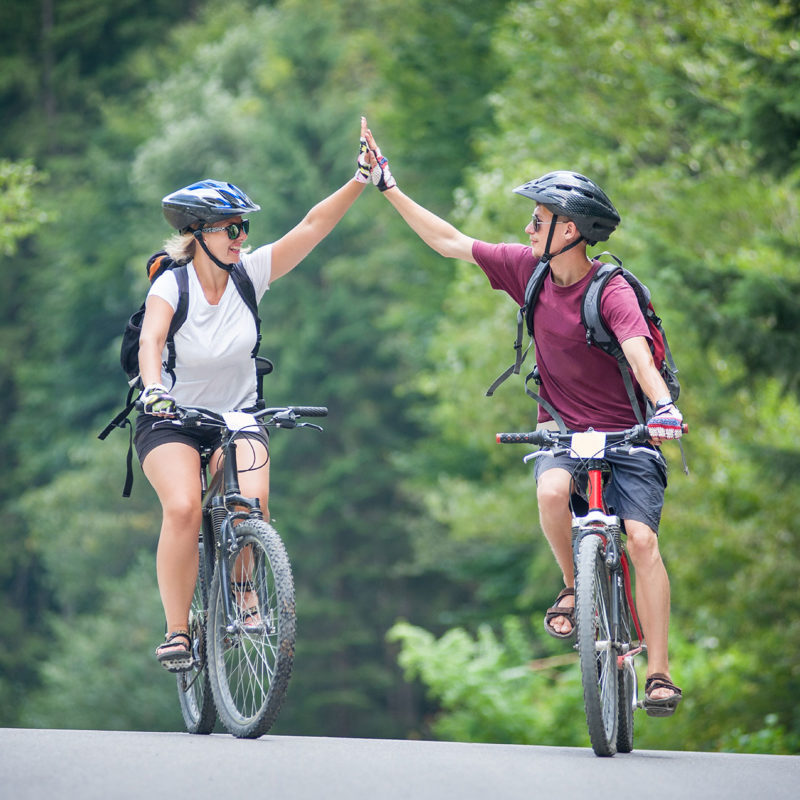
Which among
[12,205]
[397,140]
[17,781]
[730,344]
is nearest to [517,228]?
[12,205]

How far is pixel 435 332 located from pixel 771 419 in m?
14.0

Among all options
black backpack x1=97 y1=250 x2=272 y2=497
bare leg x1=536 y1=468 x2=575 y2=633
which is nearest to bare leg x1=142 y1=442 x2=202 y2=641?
black backpack x1=97 y1=250 x2=272 y2=497

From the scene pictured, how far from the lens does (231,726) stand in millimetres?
6062

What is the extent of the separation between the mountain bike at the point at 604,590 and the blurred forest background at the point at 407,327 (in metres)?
6.61

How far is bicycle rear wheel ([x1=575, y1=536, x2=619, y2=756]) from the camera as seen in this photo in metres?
5.51

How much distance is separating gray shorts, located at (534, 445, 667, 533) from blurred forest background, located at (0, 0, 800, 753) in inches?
254

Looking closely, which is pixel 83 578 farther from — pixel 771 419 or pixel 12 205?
pixel 771 419

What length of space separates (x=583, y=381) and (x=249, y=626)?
5.60 feet

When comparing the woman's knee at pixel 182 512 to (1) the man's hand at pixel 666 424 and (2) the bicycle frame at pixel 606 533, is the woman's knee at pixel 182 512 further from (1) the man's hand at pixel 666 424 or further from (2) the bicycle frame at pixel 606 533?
(1) the man's hand at pixel 666 424

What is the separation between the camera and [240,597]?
6.18 m

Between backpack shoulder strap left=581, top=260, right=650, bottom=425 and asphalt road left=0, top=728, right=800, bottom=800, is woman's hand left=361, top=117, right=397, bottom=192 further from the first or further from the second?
asphalt road left=0, top=728, right=800, bottom=800

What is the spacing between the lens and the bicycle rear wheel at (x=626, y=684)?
5990 millimetres

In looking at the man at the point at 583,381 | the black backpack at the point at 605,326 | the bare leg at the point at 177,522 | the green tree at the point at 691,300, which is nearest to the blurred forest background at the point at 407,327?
the green tree at the point at 691,300

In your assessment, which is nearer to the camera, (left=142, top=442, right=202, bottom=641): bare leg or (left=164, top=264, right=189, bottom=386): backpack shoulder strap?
(left=142, top=442, right=202, bottom=641): bare leg
